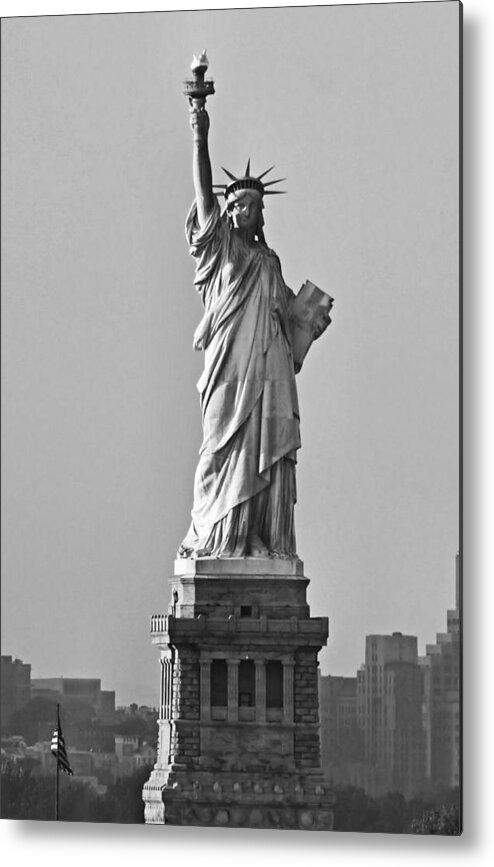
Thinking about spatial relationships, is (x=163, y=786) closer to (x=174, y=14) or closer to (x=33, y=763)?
(x=33, y=763)

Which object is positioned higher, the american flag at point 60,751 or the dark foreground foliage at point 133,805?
the american flag at point 60,751

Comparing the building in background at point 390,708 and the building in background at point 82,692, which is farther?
the building in background at point 82,692

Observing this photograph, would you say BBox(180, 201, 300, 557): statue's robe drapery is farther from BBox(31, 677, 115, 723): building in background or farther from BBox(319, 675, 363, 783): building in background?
BBox(31, 677, 115, 723): building in background

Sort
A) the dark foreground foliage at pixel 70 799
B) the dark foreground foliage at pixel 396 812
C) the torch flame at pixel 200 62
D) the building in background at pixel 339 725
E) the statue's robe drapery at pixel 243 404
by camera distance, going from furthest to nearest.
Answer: the building in background at pixel 339 725 < the statue's robe drapery at pixel 243 404 < the dark foreground foliage at pixel 70 799 < the torch flame at pixel 200 62 < the dark foreground foliage at pixel 396 812

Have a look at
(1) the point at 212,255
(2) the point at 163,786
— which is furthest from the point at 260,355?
(2) the point at 163,786

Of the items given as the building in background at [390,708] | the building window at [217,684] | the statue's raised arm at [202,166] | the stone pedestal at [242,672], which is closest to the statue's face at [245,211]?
the statue's raised arm at [202,166]

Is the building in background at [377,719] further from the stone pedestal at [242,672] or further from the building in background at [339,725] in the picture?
the stone pedestal at [242,672]

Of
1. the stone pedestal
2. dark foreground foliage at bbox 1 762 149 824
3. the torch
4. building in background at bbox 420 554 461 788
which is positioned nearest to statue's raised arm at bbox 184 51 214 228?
the torch
